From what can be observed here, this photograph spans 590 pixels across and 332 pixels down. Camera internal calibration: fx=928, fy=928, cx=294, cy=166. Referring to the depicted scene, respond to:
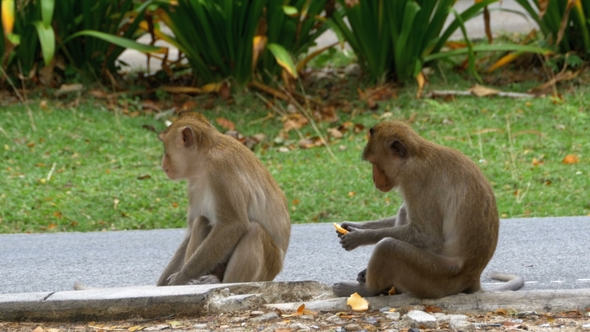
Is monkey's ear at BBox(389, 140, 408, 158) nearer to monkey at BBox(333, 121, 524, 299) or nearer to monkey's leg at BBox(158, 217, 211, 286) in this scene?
monkey at BBox(333, 121, 524, 299)

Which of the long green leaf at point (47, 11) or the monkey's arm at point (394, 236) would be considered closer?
the monkey's arm at point (394, 236)

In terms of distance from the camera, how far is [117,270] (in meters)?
6.45

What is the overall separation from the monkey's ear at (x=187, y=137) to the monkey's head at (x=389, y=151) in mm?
952

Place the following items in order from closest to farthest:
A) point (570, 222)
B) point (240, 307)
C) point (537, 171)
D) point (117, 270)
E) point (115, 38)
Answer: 1. point (240, 307)
2. point (117, 270)
3. point (570, 222)
4. point (537, 171)
5. point (115, 38)

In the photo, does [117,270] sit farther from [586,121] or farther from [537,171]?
[586,121]

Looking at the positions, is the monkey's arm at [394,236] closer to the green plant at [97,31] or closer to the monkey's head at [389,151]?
the monkey's head at [389,151]

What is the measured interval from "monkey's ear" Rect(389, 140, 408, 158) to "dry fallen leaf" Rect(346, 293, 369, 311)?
710 millimetres

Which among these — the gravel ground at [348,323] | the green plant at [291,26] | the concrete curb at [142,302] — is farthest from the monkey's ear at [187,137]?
the green plant at [291,26]

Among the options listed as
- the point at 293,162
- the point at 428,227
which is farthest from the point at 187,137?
the point at 293,162

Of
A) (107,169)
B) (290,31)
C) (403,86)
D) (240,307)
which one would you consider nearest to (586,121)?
(403,86)

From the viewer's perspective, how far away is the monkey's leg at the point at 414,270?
13.8 feet

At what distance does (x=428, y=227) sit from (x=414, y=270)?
0.22 meters

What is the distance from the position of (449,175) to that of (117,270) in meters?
2.98

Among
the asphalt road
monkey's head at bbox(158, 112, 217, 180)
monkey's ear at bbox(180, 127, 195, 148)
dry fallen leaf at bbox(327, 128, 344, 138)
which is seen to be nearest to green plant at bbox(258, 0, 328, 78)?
dry fallen leaf at bbox(327, 128, 344, 138)
